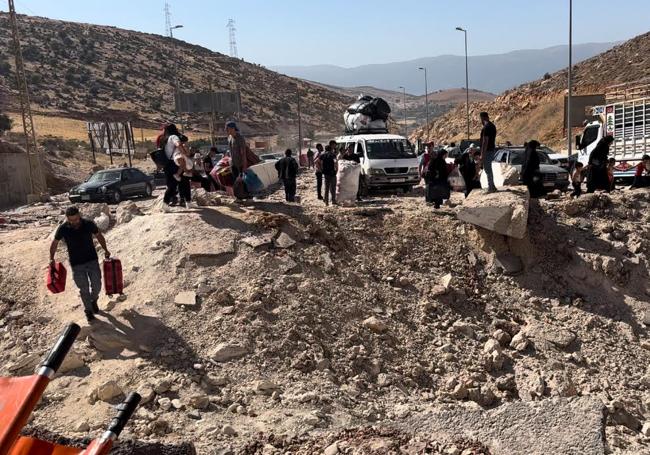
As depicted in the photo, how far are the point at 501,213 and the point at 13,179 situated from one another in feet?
70.3

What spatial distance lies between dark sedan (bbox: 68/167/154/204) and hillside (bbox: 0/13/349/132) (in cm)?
3489

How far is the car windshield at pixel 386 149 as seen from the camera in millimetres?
16438

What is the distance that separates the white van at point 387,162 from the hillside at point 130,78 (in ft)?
135

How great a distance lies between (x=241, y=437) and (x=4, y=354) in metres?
3.33

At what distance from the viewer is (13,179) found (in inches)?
939

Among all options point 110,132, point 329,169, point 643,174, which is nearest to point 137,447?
point 329,169

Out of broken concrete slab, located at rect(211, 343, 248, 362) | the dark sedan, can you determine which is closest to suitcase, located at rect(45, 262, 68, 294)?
broken concrete slab, located at rect(211, 343, 248, 362)

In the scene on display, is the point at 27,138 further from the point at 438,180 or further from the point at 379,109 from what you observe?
the point at 438,180

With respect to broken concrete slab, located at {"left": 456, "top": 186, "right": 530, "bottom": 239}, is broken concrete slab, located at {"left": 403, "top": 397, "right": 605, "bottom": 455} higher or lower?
lower

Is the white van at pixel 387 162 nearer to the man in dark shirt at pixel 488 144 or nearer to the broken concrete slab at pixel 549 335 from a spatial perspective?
the man in dark shirt at pixel 488 144

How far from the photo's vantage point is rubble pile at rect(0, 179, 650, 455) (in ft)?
18.3

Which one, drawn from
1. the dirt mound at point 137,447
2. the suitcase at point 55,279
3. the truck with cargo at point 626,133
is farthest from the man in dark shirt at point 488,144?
the dirt mound at point 137,447

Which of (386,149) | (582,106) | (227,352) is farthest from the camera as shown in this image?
(582,106)

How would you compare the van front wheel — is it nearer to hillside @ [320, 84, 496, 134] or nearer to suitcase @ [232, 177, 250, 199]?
suitcase @ [232, 177, 250, 199]
